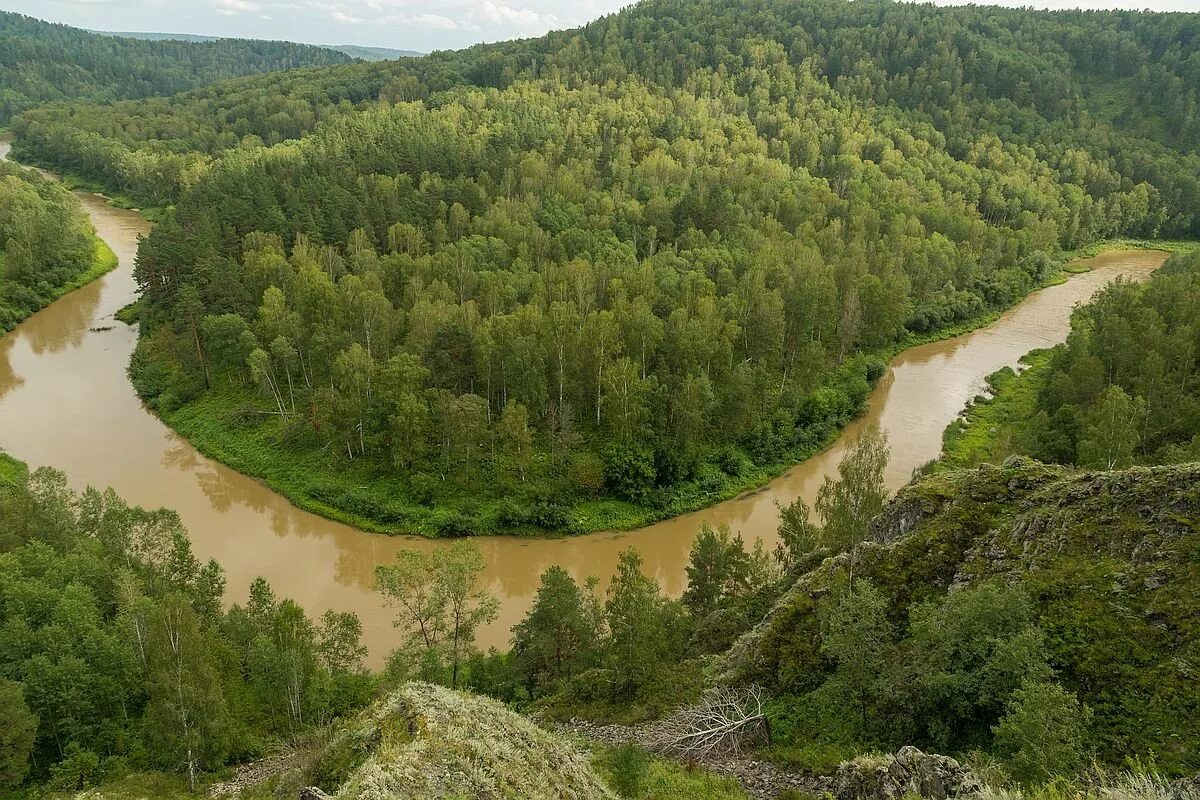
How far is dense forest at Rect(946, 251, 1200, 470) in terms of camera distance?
37.9 m

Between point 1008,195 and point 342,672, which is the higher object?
point 1008,195

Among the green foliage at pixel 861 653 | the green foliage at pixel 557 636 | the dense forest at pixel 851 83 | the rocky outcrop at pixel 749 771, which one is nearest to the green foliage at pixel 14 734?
the green foliage at pixel 557 636

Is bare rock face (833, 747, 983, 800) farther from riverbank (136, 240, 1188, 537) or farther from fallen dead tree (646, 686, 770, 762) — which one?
riverbank (136, 240, 1188, 537)

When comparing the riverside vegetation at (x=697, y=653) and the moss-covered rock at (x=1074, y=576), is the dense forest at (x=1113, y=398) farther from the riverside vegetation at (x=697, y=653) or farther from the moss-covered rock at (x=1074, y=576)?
the moss-covered rock at (x=1074, y=576)

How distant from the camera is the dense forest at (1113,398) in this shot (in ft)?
124

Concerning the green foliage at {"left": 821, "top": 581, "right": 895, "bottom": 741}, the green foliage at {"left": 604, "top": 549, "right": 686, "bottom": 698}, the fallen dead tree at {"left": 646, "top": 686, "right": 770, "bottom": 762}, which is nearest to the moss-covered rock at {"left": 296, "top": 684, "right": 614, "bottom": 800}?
the fallen dead tree at {"left": 646, "top": 686, "right": 770, "bottom": 762}

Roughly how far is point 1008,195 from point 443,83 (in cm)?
9773

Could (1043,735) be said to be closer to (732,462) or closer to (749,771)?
(749,771)

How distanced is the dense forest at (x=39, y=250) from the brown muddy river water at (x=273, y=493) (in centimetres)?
194

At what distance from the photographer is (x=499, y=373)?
47.7 meters

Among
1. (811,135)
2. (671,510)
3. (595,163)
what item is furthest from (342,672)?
(811,135)

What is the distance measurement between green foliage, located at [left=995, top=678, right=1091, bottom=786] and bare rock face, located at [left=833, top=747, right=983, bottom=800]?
103cm

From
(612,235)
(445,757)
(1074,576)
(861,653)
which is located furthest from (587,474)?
(612,235)

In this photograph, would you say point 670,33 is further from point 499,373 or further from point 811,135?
point 499,373
